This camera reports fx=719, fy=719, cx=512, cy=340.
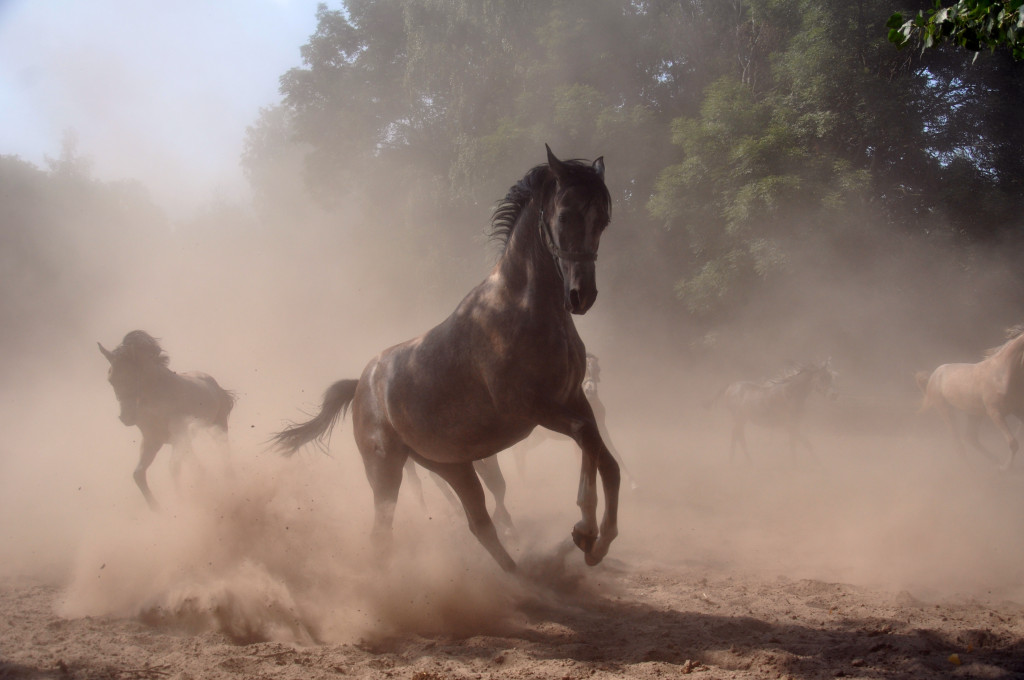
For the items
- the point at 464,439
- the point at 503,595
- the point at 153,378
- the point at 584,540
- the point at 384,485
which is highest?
the point at 153,378

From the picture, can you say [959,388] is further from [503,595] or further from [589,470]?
[589,470]

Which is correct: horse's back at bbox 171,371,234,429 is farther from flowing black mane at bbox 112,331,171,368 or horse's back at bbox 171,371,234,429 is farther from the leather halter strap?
the leather halter strap

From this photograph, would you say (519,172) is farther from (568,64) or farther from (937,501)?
(937,501)

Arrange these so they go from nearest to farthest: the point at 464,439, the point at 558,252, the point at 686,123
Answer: the point at 558,252, the point at 464,439, the point at 686,123

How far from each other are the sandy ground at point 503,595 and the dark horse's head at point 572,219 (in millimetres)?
1903

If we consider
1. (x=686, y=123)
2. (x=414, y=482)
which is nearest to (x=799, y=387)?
(x=686, y=123)

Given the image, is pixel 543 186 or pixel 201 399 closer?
pixel 543 186

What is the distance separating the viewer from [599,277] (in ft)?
71.8

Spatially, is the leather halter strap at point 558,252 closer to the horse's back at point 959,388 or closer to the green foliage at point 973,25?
the green foliage at point 973,25

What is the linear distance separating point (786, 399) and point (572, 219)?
1126 centimetres

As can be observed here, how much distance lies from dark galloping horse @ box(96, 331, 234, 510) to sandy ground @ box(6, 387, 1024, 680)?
100 cm

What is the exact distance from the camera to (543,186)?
428 centimetres

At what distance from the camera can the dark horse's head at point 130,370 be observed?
9109 millimetres

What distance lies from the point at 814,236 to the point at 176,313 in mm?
23036
